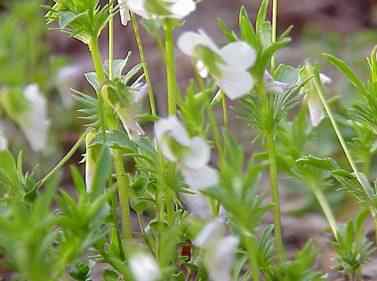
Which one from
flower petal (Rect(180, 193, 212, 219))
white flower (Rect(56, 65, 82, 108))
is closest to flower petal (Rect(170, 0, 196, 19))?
flower petal (Rect(180, 193, 212, 219))

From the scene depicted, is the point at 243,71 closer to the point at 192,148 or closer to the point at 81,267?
the point at 192,148

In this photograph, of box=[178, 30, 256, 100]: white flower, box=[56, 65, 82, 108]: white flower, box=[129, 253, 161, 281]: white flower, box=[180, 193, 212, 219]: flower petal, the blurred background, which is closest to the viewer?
box=[129, 253, 161, 281]: white flower

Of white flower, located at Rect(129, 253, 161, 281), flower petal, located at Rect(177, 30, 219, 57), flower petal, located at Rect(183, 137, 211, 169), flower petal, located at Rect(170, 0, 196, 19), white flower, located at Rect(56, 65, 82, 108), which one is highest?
white flower, located at Rect(56, 65, 82, 108)

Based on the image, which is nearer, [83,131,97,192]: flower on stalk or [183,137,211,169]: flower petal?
[183,137,211,169]: flower petal

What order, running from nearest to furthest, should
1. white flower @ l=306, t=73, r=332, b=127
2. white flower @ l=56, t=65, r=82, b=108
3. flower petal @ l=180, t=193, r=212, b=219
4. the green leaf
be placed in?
the green leaf
white flower @ l=306, t=73, r=332, b=127
flower petal @ l=180, t=193, r=212, b=219
white flower @ l=56, t=65, r=82, b=108

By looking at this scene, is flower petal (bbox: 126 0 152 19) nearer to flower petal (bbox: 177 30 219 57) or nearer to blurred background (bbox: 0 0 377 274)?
flower petal (bbox: 177 30 219 57)

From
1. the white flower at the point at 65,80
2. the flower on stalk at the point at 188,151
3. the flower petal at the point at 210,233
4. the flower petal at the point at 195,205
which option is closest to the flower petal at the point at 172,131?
the flower on stalk at the point at 188,151
